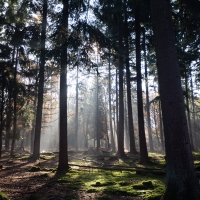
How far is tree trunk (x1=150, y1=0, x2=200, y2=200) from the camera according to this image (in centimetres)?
458

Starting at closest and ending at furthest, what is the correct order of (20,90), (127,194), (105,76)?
(127,194) → (20,90) → (105,76)

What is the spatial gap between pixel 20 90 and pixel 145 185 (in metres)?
15.3

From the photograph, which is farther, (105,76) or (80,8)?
(105,76)

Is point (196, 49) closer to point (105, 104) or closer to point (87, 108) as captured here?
point (105, 104)

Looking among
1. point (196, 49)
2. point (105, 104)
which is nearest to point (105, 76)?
point (105, 104)

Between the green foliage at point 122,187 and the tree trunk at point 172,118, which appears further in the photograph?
the green foliage at point 122,187

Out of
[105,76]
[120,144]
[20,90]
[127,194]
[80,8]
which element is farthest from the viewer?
[105,76]

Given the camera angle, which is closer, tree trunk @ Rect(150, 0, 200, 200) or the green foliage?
tree trunk @ Rect(150, 0, 200, 200)

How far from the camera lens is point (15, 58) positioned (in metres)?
19.0

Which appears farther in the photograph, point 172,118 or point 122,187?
point 122,187

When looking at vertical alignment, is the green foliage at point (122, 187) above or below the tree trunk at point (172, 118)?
below

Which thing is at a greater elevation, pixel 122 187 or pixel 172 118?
pixel 172 118

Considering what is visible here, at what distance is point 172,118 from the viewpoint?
16.1 feet

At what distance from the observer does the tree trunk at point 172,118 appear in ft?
15.0
